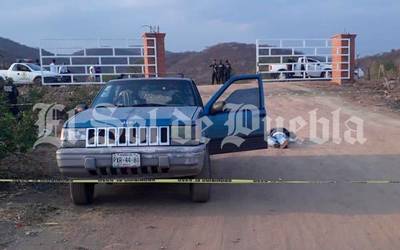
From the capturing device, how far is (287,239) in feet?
17.5

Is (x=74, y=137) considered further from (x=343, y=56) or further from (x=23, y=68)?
(x=23, y=68)

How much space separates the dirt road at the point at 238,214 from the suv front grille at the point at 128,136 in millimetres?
860

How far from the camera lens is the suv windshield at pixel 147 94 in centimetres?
762

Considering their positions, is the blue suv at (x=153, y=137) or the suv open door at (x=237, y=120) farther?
the suv open door at (x=237, y=120)

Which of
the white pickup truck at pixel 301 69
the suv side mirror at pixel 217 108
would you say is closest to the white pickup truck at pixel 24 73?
the white pickup truck at pixel 301 69

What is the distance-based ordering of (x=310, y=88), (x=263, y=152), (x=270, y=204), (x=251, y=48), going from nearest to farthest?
(x=270, y=204)
(x=263, y=152)
(x=310, y=88)
(x=251, y=48)

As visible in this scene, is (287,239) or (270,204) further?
(270,204)

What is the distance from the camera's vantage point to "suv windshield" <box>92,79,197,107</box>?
25.0 ft

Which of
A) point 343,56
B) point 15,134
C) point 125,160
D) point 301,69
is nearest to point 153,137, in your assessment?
point 125,160

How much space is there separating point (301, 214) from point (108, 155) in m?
2.36

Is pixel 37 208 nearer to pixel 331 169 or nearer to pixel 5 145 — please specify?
pixel 5 145

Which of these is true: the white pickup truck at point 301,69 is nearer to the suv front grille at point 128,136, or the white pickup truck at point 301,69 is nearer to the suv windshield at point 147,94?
the suv windshield at point 147,94

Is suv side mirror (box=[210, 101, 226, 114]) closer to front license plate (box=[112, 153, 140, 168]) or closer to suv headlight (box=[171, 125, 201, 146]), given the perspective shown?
suv headlight (box=[171, 125, 201, 146])

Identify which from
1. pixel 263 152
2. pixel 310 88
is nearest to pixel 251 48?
pixel 310 88
